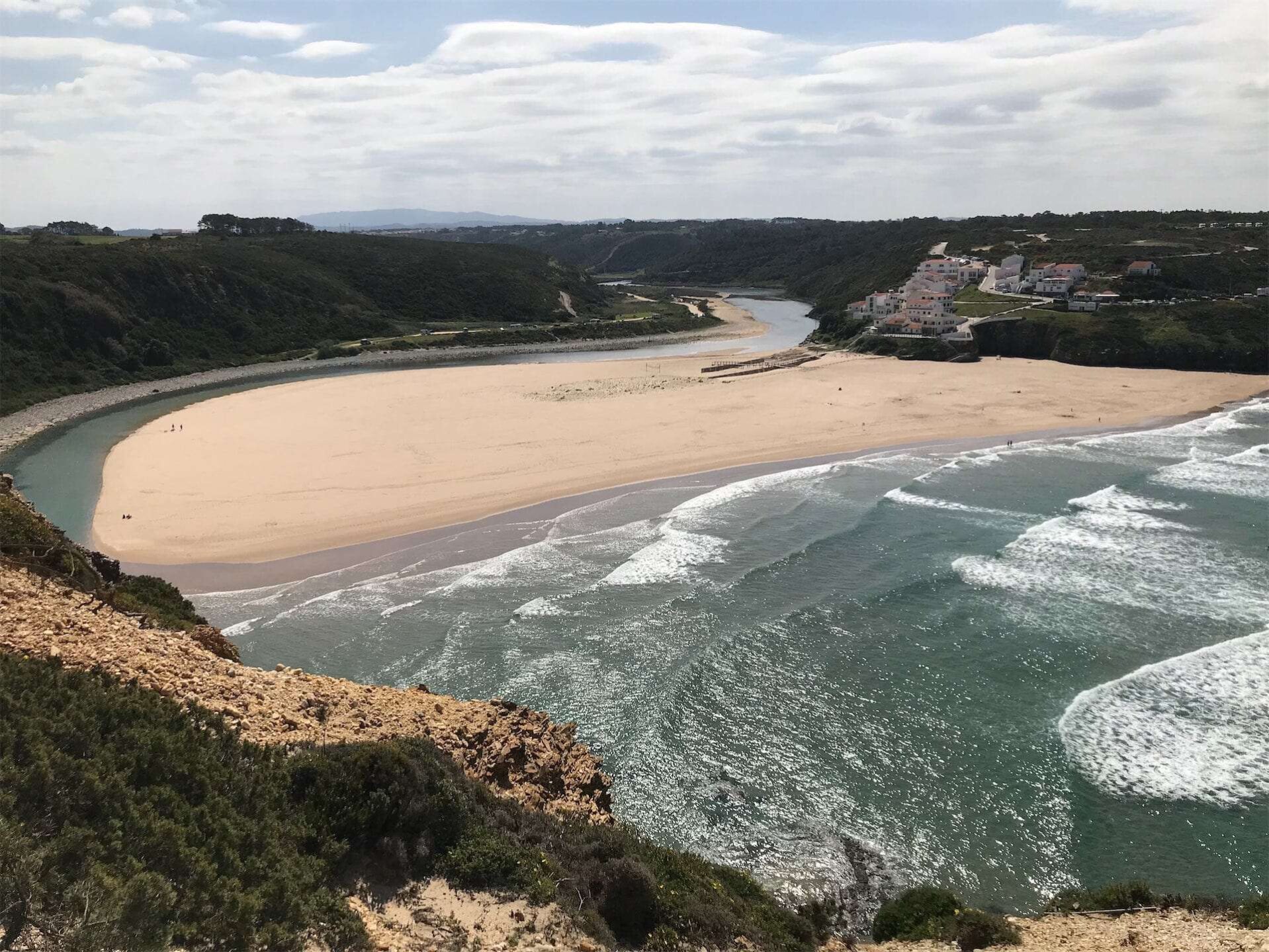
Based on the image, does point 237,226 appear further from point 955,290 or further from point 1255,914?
point 1255,914

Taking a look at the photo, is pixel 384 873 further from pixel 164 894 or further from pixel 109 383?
pixel 109 383

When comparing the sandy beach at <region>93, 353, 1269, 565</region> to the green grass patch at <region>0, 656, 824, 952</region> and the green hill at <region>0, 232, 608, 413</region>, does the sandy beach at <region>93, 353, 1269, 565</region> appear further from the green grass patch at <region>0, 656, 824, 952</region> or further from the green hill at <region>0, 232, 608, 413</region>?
the green grass patch at <region>0, 656, 824, 952</region>

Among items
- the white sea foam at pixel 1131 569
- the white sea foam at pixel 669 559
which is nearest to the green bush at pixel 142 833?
the white sea foam at pixel 669 559

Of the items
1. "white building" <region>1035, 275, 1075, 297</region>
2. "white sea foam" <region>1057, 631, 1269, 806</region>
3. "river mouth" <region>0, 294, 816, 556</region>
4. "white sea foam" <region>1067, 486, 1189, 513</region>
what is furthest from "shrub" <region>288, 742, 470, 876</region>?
"white building" <region>1035, 275, 1075, 297</region>

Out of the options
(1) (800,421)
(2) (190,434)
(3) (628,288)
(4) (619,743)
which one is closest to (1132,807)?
(4) (619,743)

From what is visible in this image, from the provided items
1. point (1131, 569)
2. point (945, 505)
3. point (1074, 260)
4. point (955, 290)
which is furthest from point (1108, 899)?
point (1074, 260)

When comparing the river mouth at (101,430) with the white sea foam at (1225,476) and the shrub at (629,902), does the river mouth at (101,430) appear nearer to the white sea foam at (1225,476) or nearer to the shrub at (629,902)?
the shrub at (629,902)
